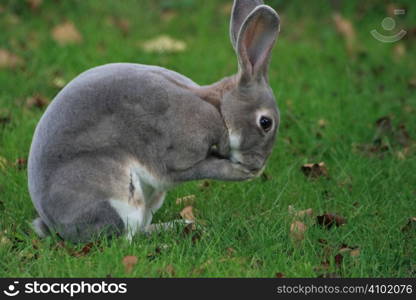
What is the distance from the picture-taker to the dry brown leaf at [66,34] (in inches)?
320

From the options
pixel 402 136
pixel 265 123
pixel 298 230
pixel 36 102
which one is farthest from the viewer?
pixel 36 102

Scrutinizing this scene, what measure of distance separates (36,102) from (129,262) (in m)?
3.01

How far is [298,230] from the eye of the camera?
4.66 m

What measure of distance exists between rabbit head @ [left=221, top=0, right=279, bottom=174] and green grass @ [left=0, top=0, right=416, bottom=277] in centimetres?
52

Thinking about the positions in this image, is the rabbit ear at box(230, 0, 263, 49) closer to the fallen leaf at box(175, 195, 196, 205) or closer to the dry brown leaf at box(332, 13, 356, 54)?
the fallen leaf at box(175, 195, 196, 205)

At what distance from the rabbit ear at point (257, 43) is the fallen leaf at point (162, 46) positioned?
12.0ft

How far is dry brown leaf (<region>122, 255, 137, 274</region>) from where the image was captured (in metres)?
4.07

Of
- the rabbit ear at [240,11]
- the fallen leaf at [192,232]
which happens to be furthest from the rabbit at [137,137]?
the fallen leaf at [192,232]

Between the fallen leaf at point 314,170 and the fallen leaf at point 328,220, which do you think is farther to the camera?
the fallen leaf at point 314,170

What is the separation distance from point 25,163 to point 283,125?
232 centimetres

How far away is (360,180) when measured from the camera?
569 centimetres
